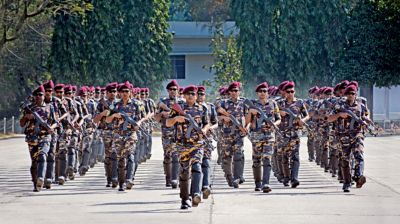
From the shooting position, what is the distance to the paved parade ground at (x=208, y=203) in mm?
16406

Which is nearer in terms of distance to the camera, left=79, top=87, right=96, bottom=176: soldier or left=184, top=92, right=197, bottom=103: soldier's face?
left=184, top=92, right=197, bottom=103: soldier's face

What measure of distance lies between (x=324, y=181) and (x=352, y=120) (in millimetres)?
3111

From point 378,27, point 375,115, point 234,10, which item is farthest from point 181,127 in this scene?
point 375,115

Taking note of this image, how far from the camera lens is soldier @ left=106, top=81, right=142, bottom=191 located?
2127cm

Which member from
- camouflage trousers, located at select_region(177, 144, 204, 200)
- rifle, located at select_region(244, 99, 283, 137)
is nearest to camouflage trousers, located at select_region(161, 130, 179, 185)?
rifle, located at select_region(244, 99, 283, 137)

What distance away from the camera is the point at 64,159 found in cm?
2350

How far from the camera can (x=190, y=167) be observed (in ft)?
58.1

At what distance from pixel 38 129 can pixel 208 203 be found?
13.4 feet

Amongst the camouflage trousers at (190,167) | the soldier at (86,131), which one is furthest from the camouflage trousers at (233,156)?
the soldier at (86,131)

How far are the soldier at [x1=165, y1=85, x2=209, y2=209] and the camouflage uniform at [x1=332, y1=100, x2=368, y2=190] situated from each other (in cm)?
412

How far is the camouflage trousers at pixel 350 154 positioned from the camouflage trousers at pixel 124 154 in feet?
12.2

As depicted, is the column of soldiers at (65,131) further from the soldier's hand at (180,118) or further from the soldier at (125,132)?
the soldier's hand at (180,118)

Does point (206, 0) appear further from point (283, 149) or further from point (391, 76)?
point (283, 149)

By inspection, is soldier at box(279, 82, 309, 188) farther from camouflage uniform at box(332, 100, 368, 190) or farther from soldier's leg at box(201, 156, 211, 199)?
soldier's leg at box(201, 156, 211, 199)
